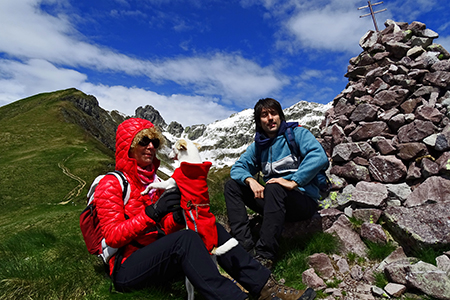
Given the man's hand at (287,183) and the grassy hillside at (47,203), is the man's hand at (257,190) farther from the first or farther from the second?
the grassy hillside at (47,203)

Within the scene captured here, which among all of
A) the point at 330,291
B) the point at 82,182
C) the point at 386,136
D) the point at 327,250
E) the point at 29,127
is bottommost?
the point at 330,291

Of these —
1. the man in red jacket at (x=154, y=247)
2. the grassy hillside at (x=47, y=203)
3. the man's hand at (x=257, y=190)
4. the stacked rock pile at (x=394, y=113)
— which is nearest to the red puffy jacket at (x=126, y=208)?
the man in red jacket at (x=154, y=247)

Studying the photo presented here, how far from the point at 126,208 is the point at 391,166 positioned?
6505mm

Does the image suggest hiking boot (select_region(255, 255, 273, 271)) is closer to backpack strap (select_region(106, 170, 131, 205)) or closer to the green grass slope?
backpack strap (select_region(106, 170, 131, 205))

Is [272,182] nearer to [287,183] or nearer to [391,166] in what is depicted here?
[287,183]

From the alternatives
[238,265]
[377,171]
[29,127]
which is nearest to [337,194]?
[377,171]

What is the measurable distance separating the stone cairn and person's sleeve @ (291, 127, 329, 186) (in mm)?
1493

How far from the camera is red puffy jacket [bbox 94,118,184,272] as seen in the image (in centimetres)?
325

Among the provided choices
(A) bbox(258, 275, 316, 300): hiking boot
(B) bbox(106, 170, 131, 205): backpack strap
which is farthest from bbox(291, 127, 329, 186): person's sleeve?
(B) bbox(106, 170, 131, 205): backpack strap

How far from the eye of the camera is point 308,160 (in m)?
5.04

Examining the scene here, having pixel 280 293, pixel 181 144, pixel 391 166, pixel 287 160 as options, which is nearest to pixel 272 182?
pixel 287 160

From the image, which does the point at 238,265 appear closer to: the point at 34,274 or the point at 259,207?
the point at 259,207

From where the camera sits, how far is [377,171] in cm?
668

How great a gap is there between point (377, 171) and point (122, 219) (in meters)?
6.45
